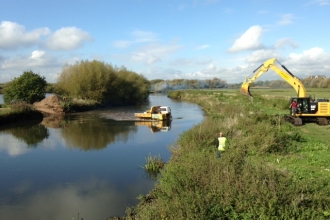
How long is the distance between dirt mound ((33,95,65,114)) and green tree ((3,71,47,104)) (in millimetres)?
1908

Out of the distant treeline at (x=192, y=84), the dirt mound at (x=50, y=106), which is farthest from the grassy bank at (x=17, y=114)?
the distant treeline at (x=192, y=84)

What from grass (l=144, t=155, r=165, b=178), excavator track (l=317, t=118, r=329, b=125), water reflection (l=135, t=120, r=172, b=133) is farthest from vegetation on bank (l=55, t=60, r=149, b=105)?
grass (l=144, t=155, r=165, b=178)

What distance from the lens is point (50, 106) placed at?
35.0 m

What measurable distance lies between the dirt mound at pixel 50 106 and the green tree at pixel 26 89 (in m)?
1.91

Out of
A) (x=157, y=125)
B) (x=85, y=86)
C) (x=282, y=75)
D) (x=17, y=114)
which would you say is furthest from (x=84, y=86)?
(x=282, y=75)

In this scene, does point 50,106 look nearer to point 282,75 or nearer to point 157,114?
point 157,114

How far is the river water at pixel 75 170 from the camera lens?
359 inches

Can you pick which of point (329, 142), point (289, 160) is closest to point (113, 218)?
point (289, 160)

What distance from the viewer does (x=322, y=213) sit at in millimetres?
5633

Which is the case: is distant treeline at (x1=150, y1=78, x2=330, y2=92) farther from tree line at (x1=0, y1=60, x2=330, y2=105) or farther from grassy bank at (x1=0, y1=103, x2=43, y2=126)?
grassy bank at (x1=0, y1=103, x2=43, y2=126)

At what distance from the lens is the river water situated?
29.9 ft

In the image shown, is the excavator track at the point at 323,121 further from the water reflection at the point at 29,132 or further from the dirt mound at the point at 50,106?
the dirt mound at the point at 50,106

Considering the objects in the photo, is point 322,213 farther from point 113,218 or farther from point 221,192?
point 113,218

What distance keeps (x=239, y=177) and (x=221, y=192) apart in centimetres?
54
